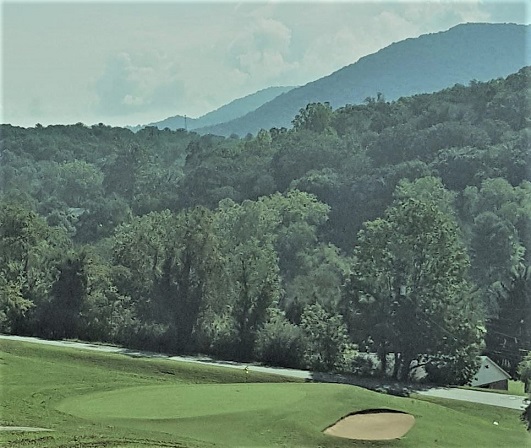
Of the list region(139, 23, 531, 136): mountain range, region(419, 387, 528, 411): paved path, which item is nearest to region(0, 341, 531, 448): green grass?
region(419, 387, 528, 411): paved path

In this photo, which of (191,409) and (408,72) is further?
(408,72)

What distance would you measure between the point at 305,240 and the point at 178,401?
1061 inches

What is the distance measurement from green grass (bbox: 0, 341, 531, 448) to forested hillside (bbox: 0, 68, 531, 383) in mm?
4034

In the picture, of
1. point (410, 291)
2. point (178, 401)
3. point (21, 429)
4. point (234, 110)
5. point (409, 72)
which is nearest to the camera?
point (21, 429)

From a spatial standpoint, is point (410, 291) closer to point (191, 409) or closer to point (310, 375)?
point (310, 375)

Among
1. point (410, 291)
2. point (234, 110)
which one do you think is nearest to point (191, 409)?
point (410, 291)

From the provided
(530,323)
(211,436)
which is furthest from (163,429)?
(530,323)

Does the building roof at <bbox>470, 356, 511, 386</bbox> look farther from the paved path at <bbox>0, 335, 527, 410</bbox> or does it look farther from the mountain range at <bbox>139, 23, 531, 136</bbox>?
the mountain range at <bbox>139, 23, 531, 136</bbox>

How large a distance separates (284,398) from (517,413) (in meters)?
5.48

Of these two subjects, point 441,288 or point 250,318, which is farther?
point 250,318

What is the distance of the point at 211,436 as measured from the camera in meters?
14.8

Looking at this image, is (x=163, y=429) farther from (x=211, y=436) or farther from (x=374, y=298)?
(x=374, y=298)

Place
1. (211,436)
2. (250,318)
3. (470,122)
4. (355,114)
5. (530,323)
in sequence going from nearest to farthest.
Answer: (211,436)
(250,318)
(530,323)
(470,122)
(355,114)

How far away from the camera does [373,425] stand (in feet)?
55.7
